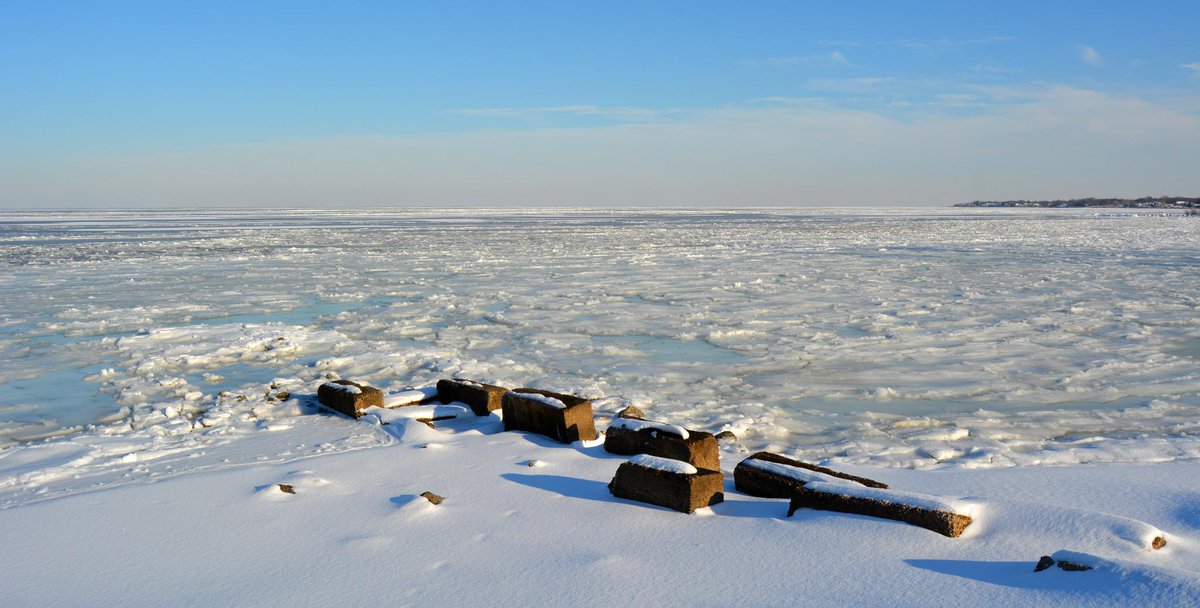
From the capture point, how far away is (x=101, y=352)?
6.39 metres

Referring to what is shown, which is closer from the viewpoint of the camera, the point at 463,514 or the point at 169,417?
the point at 463,514

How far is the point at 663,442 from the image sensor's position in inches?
133

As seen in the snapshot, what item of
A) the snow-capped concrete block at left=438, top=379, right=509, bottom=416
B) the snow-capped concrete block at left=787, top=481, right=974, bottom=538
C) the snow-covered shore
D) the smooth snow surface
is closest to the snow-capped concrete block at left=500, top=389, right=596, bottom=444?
the smooth snow surface

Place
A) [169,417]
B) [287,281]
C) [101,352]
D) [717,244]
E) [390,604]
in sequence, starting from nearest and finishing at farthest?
[390,604]
[169,417]
[101,352]
[287,281]
[717,244]

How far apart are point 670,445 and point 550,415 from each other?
0.75 meters

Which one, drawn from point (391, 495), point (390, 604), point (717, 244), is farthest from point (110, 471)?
point (717, 244)

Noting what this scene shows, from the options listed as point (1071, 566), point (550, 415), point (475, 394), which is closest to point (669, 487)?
point (550, 415)

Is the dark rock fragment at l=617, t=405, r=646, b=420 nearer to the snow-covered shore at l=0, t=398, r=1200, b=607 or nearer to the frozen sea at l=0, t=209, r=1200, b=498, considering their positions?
the frozen sea at l=0, t=209, r=1200, b=498

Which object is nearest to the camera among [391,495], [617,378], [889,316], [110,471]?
[391,495]

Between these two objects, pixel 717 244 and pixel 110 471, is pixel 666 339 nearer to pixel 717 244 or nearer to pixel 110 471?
pixel 110 471

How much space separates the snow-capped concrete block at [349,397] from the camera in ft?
14.5

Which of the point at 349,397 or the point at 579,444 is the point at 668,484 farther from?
the point at 349,397

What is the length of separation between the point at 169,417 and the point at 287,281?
7714 mm

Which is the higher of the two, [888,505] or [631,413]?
[888,505]
